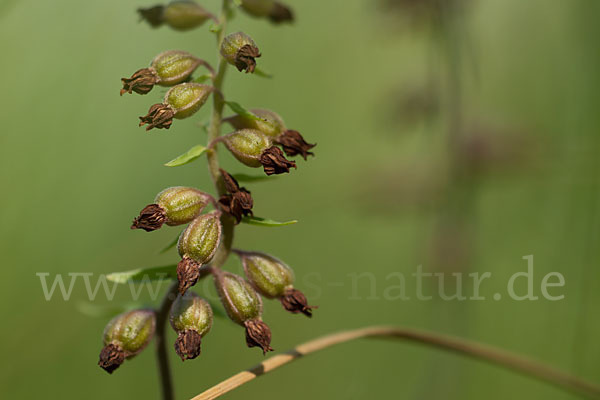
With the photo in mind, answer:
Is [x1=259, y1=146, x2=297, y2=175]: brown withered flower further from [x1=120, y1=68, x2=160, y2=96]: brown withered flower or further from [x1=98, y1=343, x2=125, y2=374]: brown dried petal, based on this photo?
[x1=98, y1=343, x2=125, y2=374]: brown dried petal

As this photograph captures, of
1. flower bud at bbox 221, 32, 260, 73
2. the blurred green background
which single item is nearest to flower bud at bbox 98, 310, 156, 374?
flower bud at bbox 221, 32, 260, 73

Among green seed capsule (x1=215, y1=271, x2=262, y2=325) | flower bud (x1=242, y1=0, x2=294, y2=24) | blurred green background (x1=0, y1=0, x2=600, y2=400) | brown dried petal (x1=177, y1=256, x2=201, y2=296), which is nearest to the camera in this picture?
brown dried petal (x1=177, y1=256, x2=201, y2=296)

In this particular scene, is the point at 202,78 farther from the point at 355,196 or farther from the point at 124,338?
the point at 355,196

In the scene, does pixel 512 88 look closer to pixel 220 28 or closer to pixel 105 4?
pixel 105 4

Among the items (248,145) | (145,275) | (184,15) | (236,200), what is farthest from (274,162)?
(184,15)

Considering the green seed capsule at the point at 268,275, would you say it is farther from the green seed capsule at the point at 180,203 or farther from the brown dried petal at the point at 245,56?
the brown dried petal at the point at 245,56

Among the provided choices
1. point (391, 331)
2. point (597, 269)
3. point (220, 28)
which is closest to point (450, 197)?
point (597, 269)
